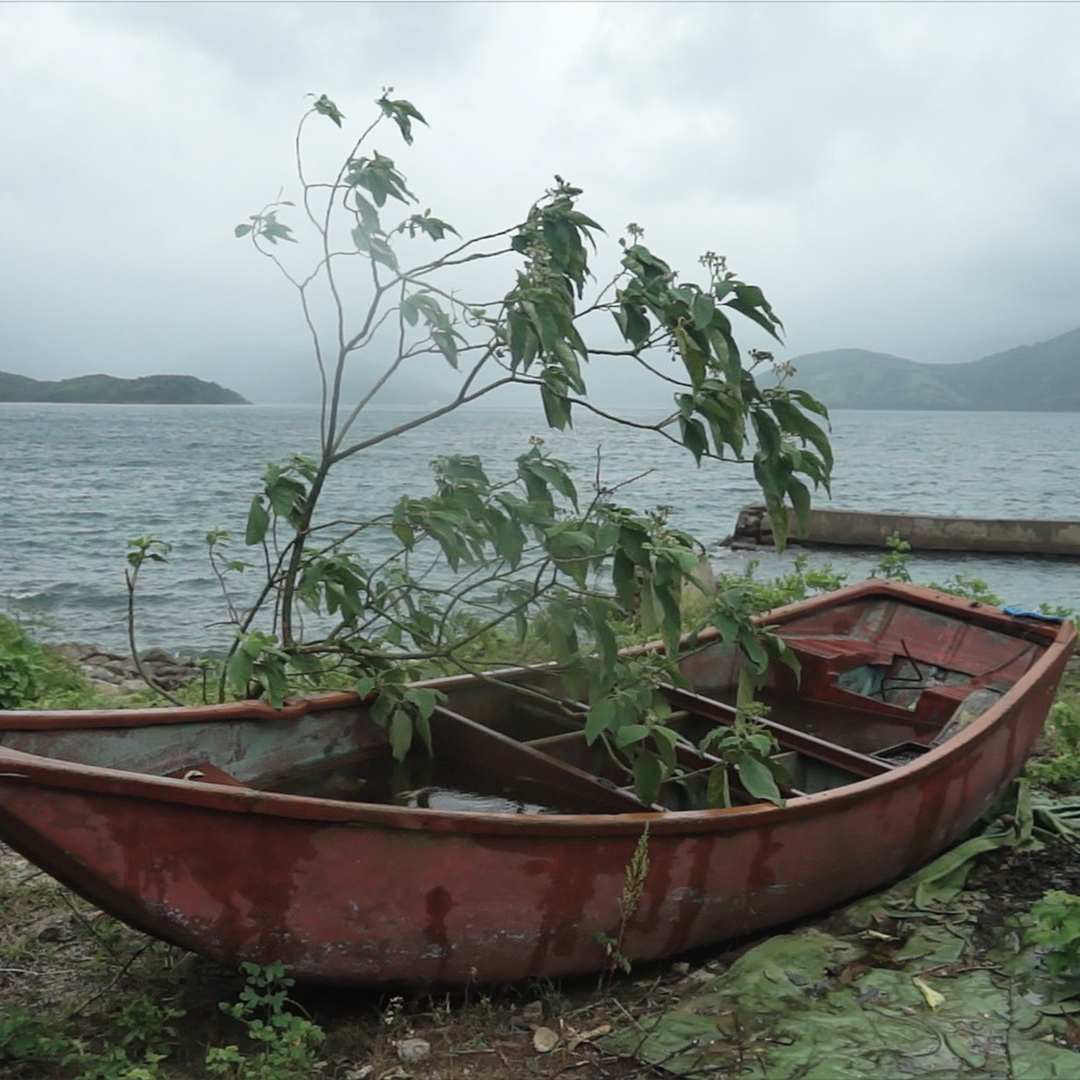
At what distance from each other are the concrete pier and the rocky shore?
565 inches

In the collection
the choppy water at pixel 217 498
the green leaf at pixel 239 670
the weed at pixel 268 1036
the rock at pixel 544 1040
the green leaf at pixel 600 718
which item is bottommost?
the choppy water at pixel 217 498

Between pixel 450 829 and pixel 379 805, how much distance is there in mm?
267

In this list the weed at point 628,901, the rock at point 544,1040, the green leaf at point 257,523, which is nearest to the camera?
the rock at point 544,1040

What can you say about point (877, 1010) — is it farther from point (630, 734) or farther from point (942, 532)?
point (942, 532)

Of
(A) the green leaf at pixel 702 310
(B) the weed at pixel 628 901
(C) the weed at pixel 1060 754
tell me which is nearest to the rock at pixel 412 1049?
(B) the weed at pixel 628 901

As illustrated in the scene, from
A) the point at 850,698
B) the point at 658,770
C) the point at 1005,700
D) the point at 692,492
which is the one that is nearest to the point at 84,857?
the point at 658,770

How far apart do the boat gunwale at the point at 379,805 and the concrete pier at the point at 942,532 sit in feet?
58.6

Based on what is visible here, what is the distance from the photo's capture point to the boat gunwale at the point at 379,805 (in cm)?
347

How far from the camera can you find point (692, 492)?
4331 cm

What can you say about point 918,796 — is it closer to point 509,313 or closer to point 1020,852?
point 1020,852

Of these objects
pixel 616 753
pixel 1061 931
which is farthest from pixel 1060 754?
pixel 1061 931

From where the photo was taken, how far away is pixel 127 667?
11.8 meters

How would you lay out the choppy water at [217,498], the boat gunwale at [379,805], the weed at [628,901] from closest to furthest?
the boat gunwale at [379,805], the weed at [628,901], the choppy water at [217,498]

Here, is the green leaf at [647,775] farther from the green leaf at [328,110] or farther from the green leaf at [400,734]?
the green leaf at [328,110]
